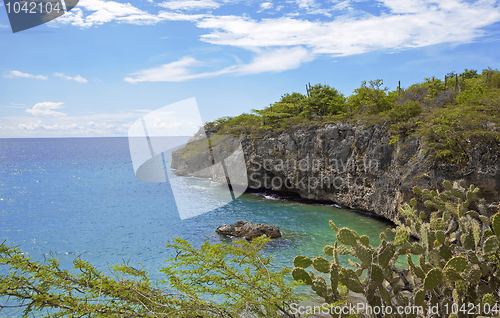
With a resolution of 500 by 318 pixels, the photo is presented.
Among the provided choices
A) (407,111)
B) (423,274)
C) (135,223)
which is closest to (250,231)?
(135,223)

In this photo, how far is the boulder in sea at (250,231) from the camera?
65.1 feet

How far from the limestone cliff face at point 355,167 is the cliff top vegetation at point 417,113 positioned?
0.70m

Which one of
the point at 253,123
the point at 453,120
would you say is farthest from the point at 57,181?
the point at 453,120

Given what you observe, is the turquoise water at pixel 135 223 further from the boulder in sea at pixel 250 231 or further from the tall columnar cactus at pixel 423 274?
the tall columnar cactus at pixel 423 274

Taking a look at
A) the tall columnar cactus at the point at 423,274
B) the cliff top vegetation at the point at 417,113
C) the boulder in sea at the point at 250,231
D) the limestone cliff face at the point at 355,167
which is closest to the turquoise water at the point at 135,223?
the boulder in sea at the point at 250,231

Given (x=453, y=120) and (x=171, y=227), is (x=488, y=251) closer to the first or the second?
(x=453, y=120)

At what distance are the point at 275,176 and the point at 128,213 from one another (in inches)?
612

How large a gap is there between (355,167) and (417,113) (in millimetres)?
6219

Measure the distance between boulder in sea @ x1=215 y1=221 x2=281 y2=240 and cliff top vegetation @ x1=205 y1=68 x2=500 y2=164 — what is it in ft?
34.7

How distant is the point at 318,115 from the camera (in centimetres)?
3203

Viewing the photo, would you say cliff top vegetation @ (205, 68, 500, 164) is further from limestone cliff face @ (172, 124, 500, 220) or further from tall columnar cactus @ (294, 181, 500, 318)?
tall columnar cactus @ (294, 181, 500, 318)

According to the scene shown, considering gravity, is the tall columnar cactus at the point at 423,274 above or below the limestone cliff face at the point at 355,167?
above

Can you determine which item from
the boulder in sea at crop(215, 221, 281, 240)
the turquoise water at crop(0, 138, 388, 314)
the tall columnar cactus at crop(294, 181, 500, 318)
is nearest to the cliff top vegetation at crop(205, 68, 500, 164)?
the turquoise water at crop(0, 138, 388, 314)

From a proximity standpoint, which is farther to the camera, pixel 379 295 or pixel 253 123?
pixel 253 123
